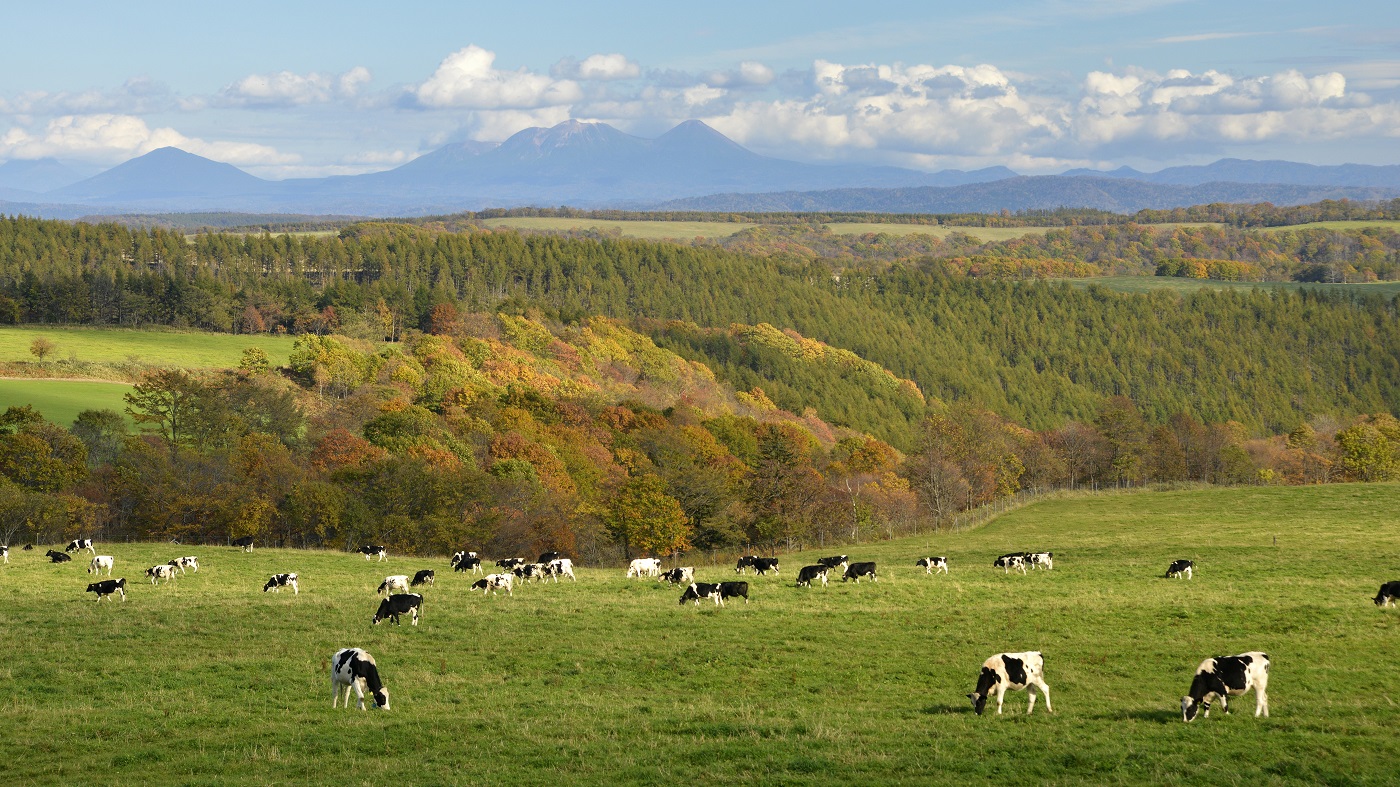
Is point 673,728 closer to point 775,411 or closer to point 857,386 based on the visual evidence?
point 775,411

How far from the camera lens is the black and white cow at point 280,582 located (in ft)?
115

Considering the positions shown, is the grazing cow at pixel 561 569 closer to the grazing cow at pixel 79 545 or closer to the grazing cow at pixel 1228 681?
the grazing cow at pixel 79 545

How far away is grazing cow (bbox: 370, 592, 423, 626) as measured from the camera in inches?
1101

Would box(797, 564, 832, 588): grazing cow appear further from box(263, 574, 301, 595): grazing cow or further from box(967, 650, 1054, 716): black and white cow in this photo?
box(967, 650, 1054, 716): black and white cow

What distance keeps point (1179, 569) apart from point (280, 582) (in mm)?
30448

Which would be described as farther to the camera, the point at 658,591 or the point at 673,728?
the point at 658,591

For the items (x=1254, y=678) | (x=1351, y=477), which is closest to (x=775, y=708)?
(x=1254, y=678)

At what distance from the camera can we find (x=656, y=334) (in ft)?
629

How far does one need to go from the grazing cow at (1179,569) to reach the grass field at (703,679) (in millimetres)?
Result: 984

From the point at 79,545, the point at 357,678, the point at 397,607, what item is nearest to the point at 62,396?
the point at 79,545

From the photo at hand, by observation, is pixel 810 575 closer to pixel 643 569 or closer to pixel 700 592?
pixel 700 592

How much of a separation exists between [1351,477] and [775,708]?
102 m

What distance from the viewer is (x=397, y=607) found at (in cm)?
2819

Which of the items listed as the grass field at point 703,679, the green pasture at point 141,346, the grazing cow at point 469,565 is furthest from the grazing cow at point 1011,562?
the green pasture at point 141,346
